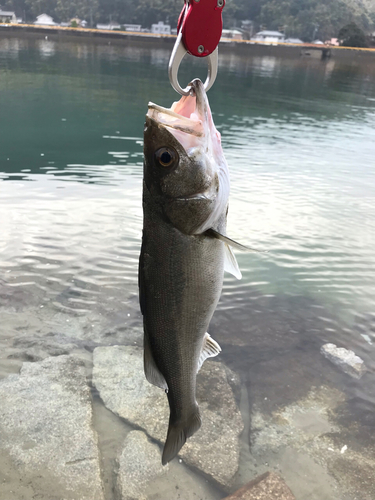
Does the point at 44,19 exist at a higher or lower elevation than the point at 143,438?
higher

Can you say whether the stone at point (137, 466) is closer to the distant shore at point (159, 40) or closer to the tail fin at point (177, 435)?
the tail fin at point (177, 435)

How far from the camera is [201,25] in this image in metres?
1.91

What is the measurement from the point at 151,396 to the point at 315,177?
9765 mm

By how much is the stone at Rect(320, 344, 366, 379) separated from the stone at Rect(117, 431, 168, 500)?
2513mm

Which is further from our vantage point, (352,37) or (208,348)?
(352,37)

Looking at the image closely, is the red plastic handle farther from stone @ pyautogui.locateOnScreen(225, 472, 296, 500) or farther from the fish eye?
stone @ pyautogui.locateOnScreen(225, 472, 296, 500)

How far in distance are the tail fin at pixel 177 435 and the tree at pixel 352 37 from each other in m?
100

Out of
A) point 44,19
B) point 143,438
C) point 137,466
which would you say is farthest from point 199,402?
point 44,19

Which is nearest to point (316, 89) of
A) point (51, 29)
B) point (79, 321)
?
point (79, 321)

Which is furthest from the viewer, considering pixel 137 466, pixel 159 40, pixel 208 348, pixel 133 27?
pixel 133 27

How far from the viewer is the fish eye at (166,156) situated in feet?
6.01

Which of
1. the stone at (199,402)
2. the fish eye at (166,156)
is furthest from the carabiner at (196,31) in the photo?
the stone at (199,402)

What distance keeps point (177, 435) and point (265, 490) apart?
72.9 inches

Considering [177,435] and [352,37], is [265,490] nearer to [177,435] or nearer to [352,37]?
[177,435]
